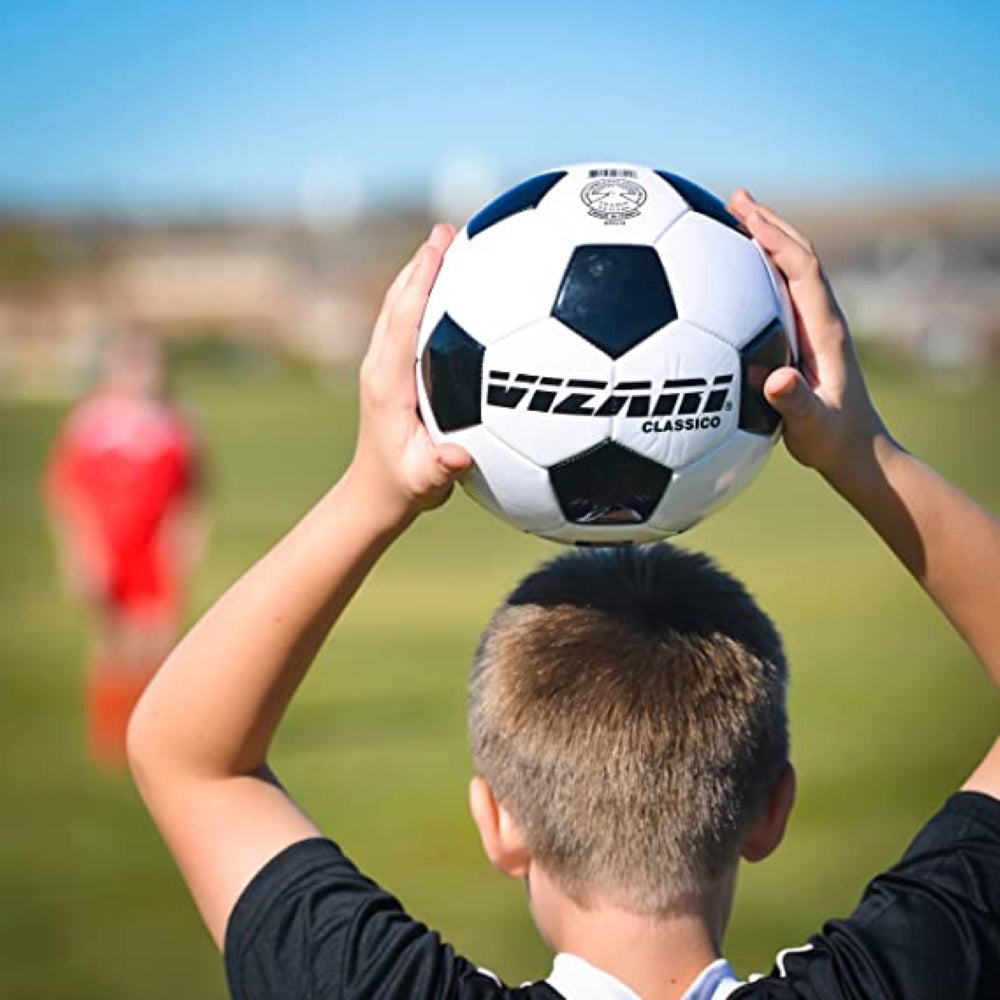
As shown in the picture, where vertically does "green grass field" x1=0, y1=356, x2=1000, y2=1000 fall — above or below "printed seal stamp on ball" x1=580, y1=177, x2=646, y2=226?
below

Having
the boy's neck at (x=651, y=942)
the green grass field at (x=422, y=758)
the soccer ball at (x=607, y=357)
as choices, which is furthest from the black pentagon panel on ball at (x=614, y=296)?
the green grass field at (x=422, y=758)

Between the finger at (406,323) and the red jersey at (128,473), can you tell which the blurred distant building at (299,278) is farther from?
the finger at (406,323)

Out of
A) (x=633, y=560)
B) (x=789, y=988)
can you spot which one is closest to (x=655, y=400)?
(x=633, y=560)

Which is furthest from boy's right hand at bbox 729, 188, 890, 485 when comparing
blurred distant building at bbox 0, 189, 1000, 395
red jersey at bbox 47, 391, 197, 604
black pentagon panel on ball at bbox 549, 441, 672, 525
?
blurred distant building at bbox 0, 189, 1000, 395

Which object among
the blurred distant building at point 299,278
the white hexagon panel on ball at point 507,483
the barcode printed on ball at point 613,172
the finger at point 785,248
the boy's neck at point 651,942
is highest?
the barcode printed on ball at point 613,172

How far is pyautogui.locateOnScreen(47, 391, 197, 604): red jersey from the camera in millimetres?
10883

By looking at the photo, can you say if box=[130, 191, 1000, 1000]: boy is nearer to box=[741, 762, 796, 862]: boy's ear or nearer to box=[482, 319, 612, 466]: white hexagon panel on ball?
box=[741, 762, 796, 862]: boy's ear

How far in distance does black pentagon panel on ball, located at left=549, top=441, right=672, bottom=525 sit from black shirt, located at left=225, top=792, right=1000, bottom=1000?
1.83 feet

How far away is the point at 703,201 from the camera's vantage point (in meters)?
2.29

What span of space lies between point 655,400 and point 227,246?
78.1 meters

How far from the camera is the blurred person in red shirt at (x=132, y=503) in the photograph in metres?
10.9

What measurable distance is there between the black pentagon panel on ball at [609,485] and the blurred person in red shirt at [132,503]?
877 centimetres

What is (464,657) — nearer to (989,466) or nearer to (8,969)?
(8,969)

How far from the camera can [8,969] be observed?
585cm
